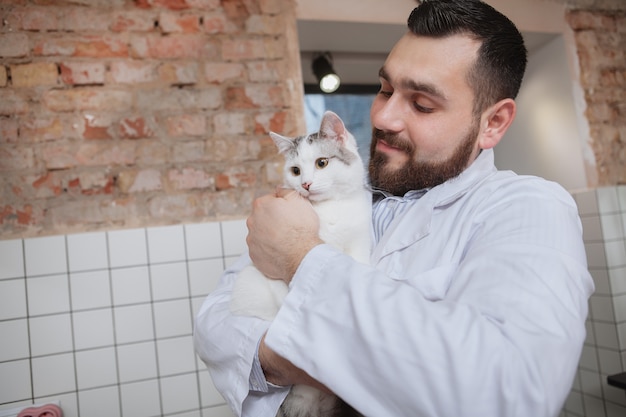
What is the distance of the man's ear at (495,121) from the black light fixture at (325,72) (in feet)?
5.24

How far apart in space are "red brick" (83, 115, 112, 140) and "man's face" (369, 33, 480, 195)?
1398mm

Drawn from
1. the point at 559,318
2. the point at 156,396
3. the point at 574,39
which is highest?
the point at 574,39

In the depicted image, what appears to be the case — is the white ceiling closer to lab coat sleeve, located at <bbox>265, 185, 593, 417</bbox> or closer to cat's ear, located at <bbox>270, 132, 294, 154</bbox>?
cat's ear, located at <bbox>270, 132, 294, 154</bbox>

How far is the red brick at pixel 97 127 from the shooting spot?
2061mm

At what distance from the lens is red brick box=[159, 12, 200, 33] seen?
2.19 metres

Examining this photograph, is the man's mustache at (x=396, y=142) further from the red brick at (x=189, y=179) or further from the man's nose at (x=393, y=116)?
the red brick at (x=189, y=179)

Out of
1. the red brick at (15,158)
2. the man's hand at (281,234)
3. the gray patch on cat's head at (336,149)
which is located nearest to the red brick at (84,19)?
the red brick at (15,158)

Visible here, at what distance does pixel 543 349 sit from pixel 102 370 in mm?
1866

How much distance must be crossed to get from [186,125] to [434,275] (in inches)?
62.5

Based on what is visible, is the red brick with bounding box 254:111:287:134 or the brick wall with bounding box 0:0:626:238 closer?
the brick wall with bounding box 0:0:626:238

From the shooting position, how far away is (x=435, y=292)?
Result: 935mm

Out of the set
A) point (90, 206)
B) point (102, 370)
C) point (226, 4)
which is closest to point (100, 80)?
point (90, 206)

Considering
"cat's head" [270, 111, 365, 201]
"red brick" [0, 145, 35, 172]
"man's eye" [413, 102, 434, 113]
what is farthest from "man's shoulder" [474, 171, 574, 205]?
"red brick" [0, 145, 35, 172]

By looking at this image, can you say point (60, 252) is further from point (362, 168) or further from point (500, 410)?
point (500, 410)
